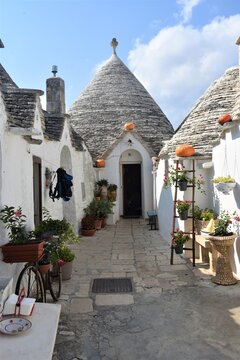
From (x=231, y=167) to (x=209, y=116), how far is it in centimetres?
337

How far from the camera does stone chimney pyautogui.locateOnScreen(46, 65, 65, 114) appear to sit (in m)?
10.1

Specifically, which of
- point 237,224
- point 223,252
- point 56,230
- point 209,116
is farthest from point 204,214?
point 56,230

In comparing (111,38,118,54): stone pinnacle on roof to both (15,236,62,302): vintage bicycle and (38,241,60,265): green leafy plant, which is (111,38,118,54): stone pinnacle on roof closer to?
(15,236,62,302): vintage bicycle

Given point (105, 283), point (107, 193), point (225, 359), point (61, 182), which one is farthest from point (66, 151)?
point (225, 359)

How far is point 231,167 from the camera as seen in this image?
6379 millimetres

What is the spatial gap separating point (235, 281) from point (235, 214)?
1233 millimetres

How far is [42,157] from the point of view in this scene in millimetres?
7473

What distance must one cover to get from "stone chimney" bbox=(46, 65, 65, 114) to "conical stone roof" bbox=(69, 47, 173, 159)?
5.07 meters

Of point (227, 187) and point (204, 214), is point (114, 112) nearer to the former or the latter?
point (204, 214)

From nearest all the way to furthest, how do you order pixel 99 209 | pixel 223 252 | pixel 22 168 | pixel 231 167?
pixel 22 168 < pixel 223 252 < pixel 231 167 < pixel 99 209

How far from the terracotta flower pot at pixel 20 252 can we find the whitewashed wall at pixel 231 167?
145 inches

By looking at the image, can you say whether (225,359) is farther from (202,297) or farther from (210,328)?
(202,297)

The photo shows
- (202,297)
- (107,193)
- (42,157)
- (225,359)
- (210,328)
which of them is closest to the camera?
(225,359)

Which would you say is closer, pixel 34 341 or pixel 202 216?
pixel 34 341
